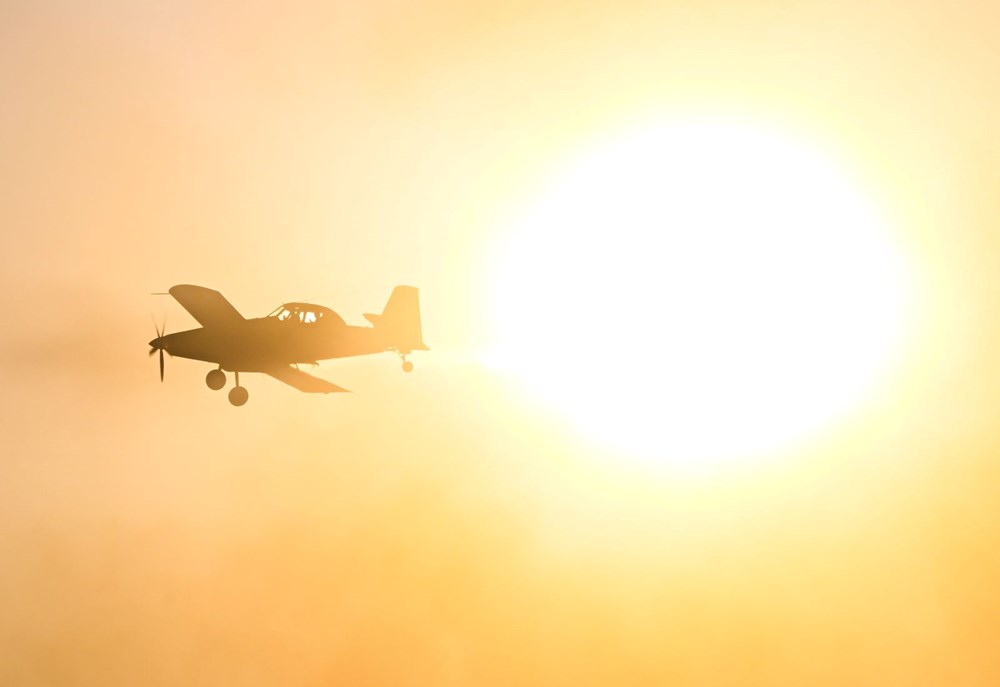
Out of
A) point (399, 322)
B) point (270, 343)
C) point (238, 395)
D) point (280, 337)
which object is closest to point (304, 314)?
point (280, 337)

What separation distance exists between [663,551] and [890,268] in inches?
211

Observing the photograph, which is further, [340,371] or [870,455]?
[870,455]

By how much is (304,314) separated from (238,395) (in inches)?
51.2

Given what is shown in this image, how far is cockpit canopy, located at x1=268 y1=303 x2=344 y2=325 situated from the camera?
1057 centimetres

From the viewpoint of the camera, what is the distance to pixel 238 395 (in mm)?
10727

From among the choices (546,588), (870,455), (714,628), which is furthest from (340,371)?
(870,455)

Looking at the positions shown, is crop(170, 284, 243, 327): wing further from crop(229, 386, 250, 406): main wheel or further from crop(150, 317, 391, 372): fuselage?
crop(229, 386, 250, 406): main wheel

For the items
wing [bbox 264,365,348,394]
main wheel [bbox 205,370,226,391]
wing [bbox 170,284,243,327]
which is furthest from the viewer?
wing [bbox 264,365,348,394]

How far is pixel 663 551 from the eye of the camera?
41.5ft

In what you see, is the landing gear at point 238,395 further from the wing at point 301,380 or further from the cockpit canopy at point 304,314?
the cockpit canopy at point 304,314

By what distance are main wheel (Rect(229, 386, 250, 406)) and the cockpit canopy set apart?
1006 millimetres

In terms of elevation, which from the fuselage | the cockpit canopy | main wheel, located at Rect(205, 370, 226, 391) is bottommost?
main wheel, located at Rect(205, 370, 226, 391)

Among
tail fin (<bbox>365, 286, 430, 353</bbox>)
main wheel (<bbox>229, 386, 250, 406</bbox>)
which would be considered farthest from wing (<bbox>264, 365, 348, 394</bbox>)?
tail fin (<bbox>365, 286, 430, 353</bbox>)

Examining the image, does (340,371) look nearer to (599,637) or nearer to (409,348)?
(409,348)
